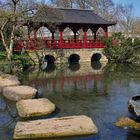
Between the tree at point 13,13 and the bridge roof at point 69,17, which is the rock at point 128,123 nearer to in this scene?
the tree at point 13,13

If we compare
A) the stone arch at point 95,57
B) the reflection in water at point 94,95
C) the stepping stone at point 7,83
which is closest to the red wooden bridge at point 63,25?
the stone arch at point 95,57

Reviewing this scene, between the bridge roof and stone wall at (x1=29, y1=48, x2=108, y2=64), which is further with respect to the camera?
stone wall at (x1=29, y1=48, x2=108, y2=64)

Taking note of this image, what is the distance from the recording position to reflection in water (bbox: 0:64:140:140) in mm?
14070

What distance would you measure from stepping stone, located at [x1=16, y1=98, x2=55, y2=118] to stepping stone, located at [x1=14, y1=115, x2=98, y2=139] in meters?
2.10

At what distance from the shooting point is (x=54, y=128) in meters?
12.8

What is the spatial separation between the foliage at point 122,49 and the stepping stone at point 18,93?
2655 centimetres

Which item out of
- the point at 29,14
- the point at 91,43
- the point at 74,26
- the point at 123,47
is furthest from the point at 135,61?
the point at 29,14

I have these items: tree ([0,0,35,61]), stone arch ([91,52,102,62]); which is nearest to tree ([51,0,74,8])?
stone arch ([91,52,102,62])

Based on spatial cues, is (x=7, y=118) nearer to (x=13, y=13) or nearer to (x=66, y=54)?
(x=13, y=13)

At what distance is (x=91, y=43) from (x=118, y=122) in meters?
33.3

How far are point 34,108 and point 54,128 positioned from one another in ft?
10.4

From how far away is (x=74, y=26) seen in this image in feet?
152

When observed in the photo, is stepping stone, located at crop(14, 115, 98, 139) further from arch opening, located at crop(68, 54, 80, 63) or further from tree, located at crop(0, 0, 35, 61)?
arch opening, located at crop(68, 54, 80, 63)

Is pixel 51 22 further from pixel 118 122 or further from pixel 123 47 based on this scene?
pixel 118 122
